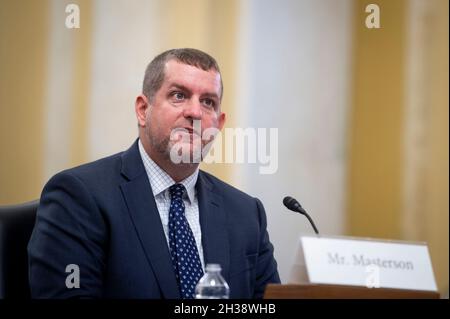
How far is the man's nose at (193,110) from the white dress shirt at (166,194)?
25 cm

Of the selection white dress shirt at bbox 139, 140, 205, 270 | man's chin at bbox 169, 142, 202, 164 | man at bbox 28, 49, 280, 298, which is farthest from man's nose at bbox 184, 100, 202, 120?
white dress shirt at bbox 139, 140, 205, 270

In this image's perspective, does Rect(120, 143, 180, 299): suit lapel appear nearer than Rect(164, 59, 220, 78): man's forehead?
Yes

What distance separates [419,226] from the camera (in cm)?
426

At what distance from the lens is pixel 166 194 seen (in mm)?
2602

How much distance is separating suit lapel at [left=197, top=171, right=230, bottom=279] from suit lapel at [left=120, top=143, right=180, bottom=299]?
0.21 meters

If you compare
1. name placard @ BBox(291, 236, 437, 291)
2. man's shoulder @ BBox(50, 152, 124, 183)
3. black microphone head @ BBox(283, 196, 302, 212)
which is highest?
→ man's shoulder @ BBox(50, 152, 124, 183)

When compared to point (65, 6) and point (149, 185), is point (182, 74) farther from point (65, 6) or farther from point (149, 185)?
point (65, 6)

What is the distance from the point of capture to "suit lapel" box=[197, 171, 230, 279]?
8.23 ft

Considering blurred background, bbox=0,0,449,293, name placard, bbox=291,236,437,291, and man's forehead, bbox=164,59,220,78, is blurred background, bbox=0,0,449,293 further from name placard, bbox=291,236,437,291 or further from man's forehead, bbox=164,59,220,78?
name placard, bbox=291,236,437,291

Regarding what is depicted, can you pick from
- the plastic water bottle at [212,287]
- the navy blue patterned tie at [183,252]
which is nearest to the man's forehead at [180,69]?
the navy blue patterned tie at [183,252]

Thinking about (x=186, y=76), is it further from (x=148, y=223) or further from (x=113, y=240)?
(x=113, y=240)

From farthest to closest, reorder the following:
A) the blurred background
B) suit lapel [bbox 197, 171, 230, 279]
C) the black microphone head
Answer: the blurred background
suit lapel [bbox 197, 171, 230, 279]
the black microphone head

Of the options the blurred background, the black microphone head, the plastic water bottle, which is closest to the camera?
the plastic water bottle

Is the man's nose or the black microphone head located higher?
the man's nose
